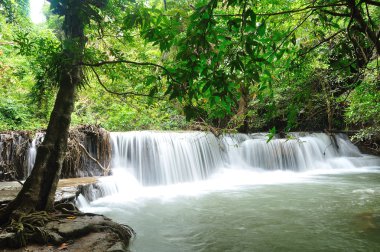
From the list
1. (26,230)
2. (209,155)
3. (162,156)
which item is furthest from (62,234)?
(209,155)

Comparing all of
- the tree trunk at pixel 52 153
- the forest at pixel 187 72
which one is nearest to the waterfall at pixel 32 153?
the forest at pixel 187 72

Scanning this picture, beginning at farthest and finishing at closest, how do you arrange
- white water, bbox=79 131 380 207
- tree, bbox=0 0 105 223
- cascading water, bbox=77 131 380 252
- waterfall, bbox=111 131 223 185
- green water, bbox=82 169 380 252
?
1. waterfall, bbox=111 131 223 185
2. white water, bbox=79 131 380 207
3. cascading water, bbox=77 131 380 252
4. green water, bbox=82 169 380 252
5. tree, bbox=0 0 105 223

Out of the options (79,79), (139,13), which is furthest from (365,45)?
(79,79)

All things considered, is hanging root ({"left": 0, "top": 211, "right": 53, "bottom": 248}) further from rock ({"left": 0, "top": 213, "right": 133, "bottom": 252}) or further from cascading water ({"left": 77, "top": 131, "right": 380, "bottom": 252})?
cascading water ({"left": 77, "top": 131, "right": 380, "bottom": 252})

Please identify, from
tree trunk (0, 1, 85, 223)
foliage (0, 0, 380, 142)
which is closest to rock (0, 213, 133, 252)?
tree trunk (0, 1, 85, 223)

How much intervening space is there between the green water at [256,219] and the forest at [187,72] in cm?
76

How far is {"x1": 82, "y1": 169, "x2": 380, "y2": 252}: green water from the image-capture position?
14.4ft

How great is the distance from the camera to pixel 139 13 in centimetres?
246

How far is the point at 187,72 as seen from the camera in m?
1.95

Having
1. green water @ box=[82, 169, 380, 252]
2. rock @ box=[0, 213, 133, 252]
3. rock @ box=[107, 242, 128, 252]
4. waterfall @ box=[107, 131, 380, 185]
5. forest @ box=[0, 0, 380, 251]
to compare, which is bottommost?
green water @ box=[82, 169, 380, 252]

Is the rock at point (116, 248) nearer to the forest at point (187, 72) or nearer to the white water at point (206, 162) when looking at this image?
the forest at point (187, 72)

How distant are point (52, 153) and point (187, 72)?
292 cm

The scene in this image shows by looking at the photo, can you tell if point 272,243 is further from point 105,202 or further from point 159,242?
point 105,202

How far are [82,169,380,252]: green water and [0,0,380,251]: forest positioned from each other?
76cm
